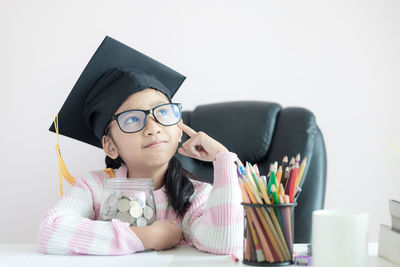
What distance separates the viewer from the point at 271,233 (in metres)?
0.98

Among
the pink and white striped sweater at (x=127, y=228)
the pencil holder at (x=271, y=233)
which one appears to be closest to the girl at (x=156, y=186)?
the pink and white striped sweater at (x=127, y=228)

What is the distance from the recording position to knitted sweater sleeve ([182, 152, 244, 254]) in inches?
48.2

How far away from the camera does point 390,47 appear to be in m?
2.46

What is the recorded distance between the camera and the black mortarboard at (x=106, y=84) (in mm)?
1431

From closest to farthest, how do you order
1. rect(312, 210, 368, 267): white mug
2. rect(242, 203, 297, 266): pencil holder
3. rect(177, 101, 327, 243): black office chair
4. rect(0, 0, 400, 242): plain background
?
rect(312, 210, 368, 267): white mug → rect(242, 203, 297, 266): pencil holder → rect(177, 101, 327, 243): black office chair → rect(0, 0, 400, 242): plain background

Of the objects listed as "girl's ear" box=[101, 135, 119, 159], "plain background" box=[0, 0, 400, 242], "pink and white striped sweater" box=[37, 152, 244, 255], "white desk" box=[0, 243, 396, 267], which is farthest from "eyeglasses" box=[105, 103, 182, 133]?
"plain background" box=[0, 0, 400, 242]

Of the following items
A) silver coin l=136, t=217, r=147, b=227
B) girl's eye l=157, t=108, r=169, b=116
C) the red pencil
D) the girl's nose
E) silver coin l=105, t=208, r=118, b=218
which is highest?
girl's eye l=157, t=108, r=169, b=116

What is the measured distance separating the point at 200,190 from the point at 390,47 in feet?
4.58

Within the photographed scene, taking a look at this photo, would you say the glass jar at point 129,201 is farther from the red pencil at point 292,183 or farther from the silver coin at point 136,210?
the red pencil at point 292,183

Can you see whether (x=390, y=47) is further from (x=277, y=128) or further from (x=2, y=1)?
→ (x=2, y=1)

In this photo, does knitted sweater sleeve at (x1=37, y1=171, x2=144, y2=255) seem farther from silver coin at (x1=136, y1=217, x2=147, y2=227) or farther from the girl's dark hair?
the girl's dark hair

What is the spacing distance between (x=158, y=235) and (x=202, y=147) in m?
0.35

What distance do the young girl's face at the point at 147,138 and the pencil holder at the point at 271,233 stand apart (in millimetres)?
492

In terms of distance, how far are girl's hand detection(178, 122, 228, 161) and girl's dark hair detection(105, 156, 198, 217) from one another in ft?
0.22
